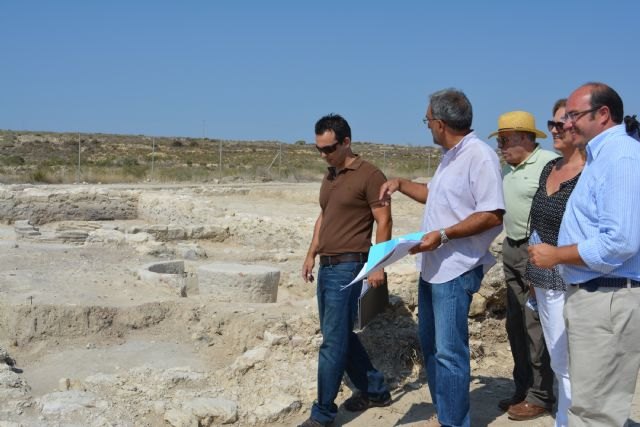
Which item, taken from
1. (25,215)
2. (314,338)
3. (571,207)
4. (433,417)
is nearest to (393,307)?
(314,338)

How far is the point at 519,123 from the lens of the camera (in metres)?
4.66

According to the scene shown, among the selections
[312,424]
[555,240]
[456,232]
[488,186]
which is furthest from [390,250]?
[312,424]

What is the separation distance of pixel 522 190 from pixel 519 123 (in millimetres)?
441


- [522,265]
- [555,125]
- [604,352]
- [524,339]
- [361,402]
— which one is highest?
[555,125]

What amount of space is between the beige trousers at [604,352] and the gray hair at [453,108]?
1.17 metres

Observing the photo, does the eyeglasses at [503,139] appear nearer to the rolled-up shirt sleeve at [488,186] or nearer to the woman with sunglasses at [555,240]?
the woman with sunglasses at [555,240]

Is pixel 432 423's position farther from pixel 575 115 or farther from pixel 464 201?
pixel 575 115

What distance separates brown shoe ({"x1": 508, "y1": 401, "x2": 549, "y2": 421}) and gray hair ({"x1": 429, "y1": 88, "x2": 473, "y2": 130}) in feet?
6.27

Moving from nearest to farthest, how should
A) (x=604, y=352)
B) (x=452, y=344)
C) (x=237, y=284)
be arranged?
(x=604, y=352) → (x=452, y=344) → (x=237, y=284)

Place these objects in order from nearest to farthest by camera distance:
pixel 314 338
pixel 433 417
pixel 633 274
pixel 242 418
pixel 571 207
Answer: pixel 633 274 < pixel 571 207 < pixel 433 417 < pixel 242 418 < pixel 314 338

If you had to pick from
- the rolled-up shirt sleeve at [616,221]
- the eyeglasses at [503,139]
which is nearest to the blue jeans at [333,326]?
the eyeglasses at [503,139]

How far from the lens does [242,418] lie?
15.8 ft

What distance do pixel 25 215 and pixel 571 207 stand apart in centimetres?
1526

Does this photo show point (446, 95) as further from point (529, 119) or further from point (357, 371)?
point (357, 371)
